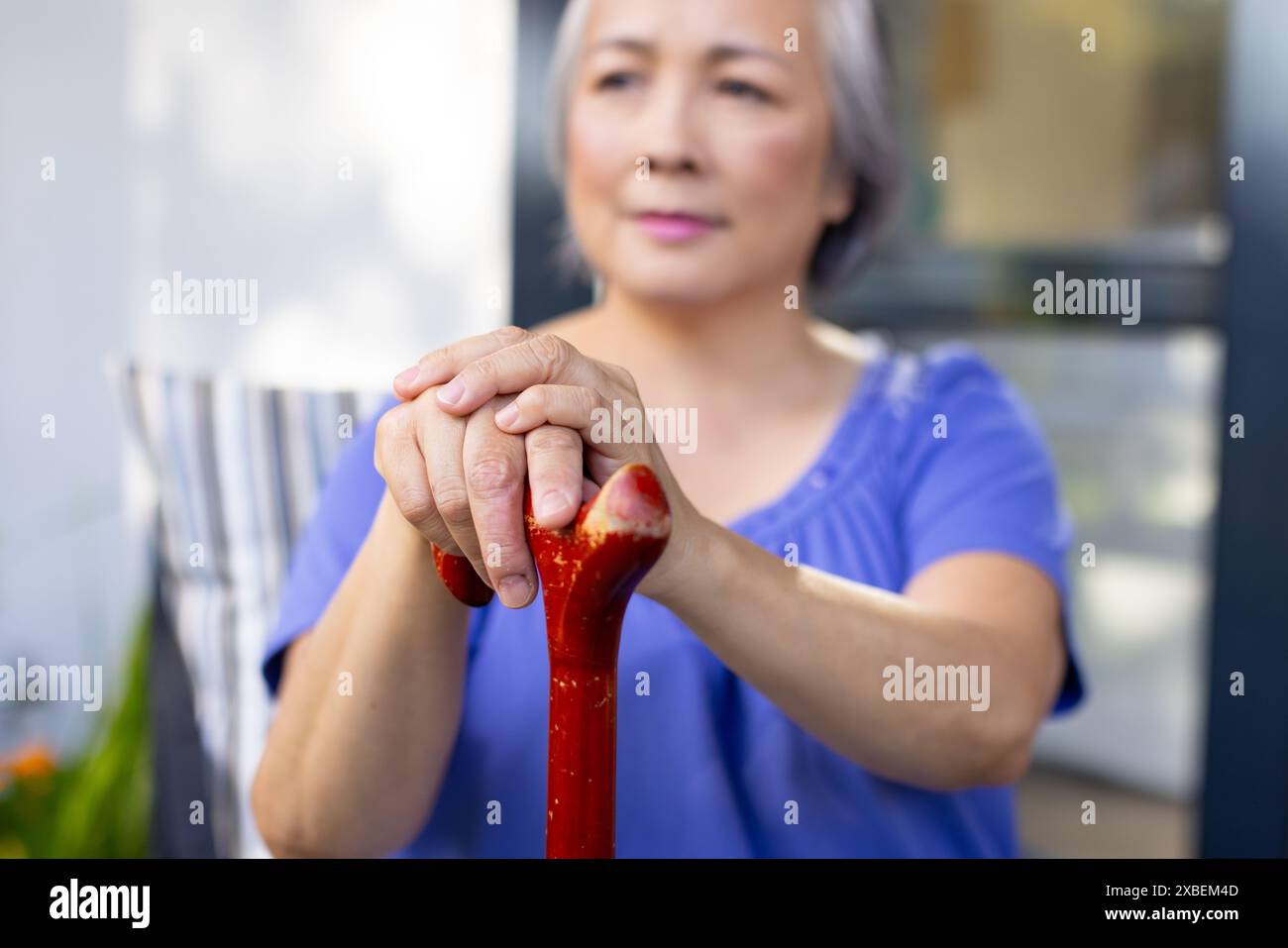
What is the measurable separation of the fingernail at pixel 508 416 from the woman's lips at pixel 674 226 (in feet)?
1.28

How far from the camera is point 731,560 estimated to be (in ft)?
2.14

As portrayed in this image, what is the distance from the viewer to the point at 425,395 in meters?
0.58

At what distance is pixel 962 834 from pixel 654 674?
254 millimetres

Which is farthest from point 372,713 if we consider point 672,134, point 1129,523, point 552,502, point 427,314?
point 1129,523

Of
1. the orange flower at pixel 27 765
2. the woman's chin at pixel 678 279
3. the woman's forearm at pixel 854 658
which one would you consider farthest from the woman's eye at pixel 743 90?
the orange flower at pixel 27 765

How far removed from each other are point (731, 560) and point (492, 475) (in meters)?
0.17

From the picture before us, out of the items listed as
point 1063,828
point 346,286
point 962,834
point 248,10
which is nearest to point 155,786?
point 346,286

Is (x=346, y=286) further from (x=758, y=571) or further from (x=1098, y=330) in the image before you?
(x=1098, y=330)

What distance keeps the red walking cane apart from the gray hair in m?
0.59

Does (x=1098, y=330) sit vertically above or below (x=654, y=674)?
above

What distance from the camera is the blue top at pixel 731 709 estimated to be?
0.86 meters

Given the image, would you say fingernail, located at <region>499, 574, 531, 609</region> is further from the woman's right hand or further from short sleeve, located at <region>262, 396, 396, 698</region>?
short sleeve, located at <region>262, 396, 396, 698</region>

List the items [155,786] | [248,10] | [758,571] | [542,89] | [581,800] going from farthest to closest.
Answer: [248,10] < [542,89] < [155,786] < [758,571] < [581,800]

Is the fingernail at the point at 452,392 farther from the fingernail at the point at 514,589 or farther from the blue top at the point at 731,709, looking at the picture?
the blue top at the point at 731,709
